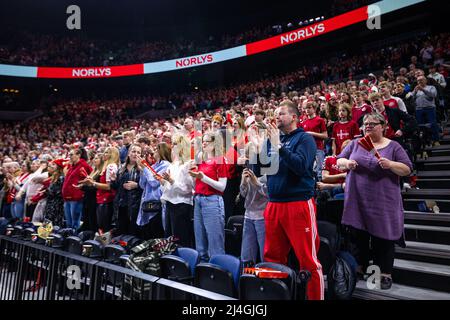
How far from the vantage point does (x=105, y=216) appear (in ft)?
15.0

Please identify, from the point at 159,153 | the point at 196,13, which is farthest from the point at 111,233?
the point at 196,13

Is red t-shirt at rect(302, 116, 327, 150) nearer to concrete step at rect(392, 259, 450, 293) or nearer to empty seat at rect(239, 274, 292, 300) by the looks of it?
concrete step at rect(392, 259, 450, 293)

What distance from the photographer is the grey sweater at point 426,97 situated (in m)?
5.45

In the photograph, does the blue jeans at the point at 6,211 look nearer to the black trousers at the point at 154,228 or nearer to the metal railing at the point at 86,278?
the metal railing at the point at 86,278

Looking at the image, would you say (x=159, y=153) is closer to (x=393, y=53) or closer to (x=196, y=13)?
(x=393, y=53)

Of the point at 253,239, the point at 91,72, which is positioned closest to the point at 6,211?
the point at 253,239

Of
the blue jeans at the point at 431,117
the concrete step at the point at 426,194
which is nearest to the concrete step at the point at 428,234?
the concrete step at the point at 426,194

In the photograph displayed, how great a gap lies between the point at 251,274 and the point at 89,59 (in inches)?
823

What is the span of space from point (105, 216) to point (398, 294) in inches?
144

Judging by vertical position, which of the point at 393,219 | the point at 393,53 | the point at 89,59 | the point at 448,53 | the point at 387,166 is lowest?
the point at 393,219

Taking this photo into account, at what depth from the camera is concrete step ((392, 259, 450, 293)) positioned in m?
2.53

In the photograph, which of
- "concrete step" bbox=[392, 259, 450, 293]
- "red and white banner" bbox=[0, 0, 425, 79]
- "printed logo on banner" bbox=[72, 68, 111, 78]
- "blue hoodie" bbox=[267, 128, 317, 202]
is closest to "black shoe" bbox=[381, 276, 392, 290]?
"concrete step" bbox=[392, 259, 450, 293]
